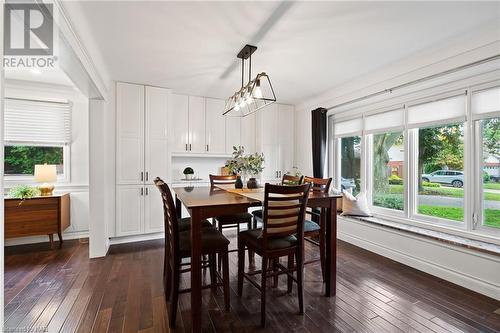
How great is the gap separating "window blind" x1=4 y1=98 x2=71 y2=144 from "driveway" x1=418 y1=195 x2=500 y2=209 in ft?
17.6

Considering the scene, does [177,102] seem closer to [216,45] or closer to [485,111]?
[216,45]

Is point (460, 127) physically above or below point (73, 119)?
below

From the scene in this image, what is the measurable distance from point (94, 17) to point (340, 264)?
3.63 metres

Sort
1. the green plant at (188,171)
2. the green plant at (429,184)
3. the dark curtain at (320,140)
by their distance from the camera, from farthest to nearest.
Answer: the green plant at (188,171) → the dark curtain at (320,140) → the green plant at (429,184)

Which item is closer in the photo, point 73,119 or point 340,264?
point 340,264

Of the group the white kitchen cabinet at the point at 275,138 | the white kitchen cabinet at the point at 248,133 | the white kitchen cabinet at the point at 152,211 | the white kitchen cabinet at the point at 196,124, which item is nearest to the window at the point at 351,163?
the white kitchen cabinet at the point at 275,138

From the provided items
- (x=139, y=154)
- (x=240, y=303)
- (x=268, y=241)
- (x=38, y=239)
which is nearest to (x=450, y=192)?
(x=268, y=241)

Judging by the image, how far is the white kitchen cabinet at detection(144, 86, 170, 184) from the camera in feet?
12.6

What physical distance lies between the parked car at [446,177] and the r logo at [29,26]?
13.3ft

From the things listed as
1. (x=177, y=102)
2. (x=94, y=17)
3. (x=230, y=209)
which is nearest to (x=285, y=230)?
(x=230, y=209)

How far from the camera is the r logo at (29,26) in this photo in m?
1.55

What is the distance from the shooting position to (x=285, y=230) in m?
1.95

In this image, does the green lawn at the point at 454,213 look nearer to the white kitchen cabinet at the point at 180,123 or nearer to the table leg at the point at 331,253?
the table leg at the point at 331,253

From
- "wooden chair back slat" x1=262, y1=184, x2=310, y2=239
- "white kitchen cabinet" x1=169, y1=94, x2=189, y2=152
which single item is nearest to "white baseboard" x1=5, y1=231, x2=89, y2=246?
"white kitchen cabinet" x1=169, y1=94, x2=189, y2=152
